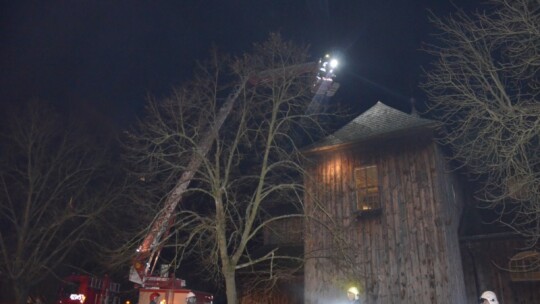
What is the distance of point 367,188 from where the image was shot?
1681 centimetres

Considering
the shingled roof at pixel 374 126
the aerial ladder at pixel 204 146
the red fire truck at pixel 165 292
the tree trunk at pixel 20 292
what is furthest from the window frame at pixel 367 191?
the tree trunk at pixel 20 292

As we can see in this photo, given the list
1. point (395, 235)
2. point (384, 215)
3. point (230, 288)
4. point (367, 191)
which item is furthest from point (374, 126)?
point (230, 288)

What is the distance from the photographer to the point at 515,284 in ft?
52.6

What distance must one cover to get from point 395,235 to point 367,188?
7.04ft

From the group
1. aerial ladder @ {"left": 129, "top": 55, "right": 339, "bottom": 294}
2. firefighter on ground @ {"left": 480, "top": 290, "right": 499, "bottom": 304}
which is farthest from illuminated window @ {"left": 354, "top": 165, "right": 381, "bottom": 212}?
firefighter on ground @ {"left": 480, "top": 290, "right": 499, "bottom": 304}

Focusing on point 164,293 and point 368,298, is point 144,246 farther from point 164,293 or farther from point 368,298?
point 368,298

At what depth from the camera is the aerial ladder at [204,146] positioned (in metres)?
16.0

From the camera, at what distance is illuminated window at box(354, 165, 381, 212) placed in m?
16.6

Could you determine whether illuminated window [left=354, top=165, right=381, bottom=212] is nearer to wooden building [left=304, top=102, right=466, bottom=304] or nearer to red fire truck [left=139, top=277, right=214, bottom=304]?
wooden building [left=304, top=102, right=466, bottom=304]

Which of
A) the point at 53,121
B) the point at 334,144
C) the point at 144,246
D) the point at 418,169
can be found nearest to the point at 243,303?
the point at 144,246

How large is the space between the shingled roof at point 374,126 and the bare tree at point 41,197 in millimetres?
12734

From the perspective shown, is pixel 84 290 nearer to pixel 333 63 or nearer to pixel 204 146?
pixel 204 146

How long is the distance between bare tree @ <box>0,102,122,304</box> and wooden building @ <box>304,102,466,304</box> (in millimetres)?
12435

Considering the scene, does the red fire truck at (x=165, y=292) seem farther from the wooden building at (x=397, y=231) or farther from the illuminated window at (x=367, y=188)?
the illuminated window at (x=367, y=188)
